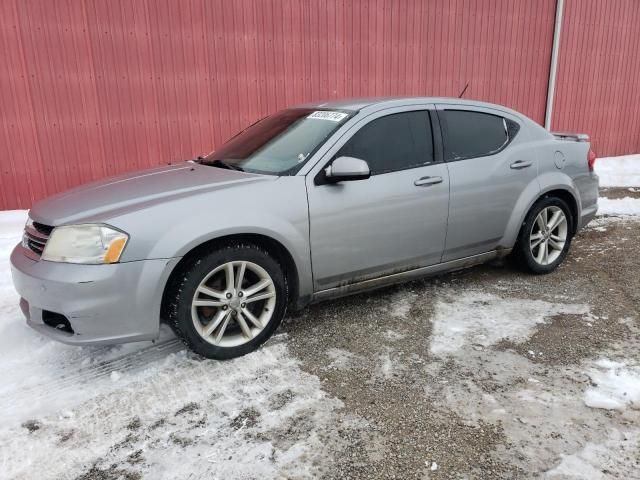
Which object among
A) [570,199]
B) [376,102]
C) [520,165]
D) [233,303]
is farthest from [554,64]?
[233,303]

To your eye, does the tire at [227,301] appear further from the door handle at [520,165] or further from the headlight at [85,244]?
the door handle at [520,165]

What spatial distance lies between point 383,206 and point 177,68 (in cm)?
417

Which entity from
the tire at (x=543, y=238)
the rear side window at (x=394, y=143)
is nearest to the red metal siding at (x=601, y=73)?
the tire at (x=543, y=238)

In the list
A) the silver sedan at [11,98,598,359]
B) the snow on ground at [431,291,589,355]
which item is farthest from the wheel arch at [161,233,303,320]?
the snow on ground at [431,291,589,355]

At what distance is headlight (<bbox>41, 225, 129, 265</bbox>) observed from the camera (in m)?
2.81

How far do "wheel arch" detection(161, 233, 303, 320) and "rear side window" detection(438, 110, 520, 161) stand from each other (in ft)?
5.11

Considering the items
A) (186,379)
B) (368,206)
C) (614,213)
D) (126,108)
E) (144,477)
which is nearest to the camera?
(144,477)

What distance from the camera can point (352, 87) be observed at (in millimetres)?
7633

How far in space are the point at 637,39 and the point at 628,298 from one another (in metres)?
8.53

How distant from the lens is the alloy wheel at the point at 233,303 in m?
3.11

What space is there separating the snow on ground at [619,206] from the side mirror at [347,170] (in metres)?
5.15

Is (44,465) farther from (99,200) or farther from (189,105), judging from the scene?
(189,105)

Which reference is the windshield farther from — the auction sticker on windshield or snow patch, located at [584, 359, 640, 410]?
snow patch, located at [584, 359, 640, 410]

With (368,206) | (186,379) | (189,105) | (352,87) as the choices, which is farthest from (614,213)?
(186,379)
